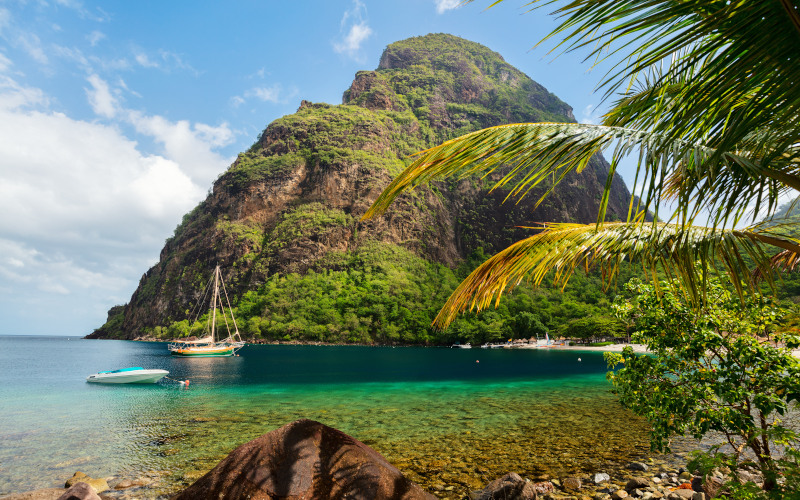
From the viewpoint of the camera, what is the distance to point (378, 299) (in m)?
92.9

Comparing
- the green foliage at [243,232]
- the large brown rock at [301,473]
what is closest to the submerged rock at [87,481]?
the large brown rock at [301,473]

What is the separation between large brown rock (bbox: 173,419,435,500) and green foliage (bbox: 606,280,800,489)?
11.4 ft

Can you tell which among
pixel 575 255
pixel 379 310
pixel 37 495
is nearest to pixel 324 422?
pixel 37 495

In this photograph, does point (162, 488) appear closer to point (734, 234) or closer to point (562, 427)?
point (734, 234)

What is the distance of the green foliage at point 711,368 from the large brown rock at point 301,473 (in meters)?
3.49

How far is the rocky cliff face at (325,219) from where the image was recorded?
105 meters

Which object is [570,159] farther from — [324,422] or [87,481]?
[324,422]

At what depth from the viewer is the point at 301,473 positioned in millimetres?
4391

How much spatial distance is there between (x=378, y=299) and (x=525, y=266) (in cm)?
9019

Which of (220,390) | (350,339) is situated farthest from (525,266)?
(350,339)

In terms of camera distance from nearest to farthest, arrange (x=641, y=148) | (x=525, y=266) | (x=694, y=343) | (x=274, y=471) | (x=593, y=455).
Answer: (x=641, y=148) < (x=525, y=266) < (x=274, y=471) < (x=694, y=343) < (x=593, y=455)

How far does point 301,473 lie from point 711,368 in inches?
216

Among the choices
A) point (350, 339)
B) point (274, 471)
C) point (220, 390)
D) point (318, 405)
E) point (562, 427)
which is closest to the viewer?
point (274, 471)

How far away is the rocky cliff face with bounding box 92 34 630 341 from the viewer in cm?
10525
